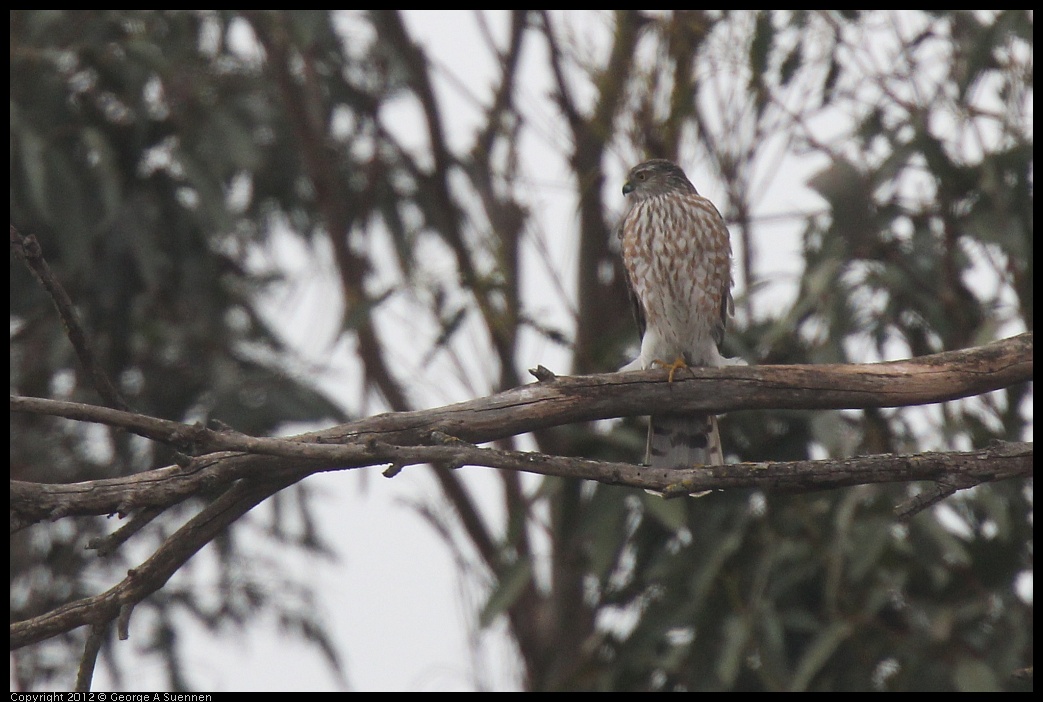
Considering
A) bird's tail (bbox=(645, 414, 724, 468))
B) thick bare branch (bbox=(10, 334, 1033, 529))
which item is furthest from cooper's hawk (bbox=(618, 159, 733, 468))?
thick bare branch (bbox=(10, 334, 1033, 529))

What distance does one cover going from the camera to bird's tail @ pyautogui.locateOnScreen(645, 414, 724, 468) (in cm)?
413

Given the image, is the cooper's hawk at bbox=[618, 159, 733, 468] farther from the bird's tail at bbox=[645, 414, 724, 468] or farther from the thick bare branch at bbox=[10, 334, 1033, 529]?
the thick bare branch at bbox=[10, 334, 1033, 529]

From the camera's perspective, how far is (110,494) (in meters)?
2.51

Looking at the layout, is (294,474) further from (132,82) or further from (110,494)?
(132,82)

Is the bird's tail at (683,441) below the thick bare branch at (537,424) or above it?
above

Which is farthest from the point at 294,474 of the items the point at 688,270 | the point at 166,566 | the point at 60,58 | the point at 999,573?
the point at 60,58

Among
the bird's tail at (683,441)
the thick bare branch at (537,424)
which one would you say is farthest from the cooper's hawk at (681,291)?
the thick bare branch at (537,424)

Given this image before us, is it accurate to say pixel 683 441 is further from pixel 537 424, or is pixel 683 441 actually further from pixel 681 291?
Result: pixel 537 424

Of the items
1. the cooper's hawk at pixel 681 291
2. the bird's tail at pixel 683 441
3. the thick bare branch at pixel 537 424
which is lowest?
the thick bare branch at pixel 537 424

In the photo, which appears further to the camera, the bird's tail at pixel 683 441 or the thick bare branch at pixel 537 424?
the bird's tail at pixel 683 441

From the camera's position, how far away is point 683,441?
4.18 m

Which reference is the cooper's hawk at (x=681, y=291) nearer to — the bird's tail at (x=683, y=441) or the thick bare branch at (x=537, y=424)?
the bird's tail at (x=683, y=441)

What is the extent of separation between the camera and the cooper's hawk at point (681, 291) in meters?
4.19

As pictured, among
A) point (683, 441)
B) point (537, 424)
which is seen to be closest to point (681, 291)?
point (683, 441)
